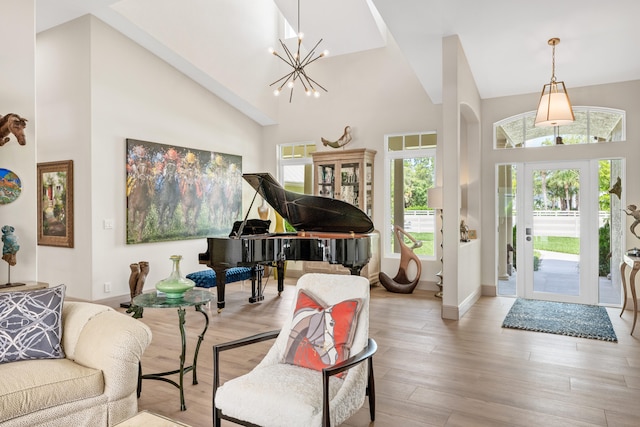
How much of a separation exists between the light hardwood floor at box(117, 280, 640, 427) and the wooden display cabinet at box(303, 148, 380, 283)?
1769 mm

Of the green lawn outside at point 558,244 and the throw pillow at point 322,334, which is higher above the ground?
the green lawn outside at point 558,244

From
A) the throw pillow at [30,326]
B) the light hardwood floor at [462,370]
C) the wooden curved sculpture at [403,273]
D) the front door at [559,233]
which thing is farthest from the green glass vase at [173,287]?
the front door at [559,233]

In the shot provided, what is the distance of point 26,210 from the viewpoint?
378cm

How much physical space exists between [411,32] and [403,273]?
365 centimetres

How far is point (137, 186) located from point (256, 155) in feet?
9.08

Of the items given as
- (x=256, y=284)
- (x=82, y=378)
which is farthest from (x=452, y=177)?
(x=82, y=378)

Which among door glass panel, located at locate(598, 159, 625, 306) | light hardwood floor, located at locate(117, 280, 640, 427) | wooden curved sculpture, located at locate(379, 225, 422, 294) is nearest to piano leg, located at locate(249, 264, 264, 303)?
light hardwood floor, located at locate(117, 280, 640, 427)

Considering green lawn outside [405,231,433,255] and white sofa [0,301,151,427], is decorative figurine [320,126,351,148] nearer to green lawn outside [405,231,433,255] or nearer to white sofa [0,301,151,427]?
green lawn outside [405,231,433,255]

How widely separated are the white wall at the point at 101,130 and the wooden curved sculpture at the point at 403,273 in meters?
3.42

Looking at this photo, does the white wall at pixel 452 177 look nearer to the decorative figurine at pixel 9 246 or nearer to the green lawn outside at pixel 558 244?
the green lawn outside at pixel 558 244

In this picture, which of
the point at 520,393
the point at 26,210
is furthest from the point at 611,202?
the point at 26,210

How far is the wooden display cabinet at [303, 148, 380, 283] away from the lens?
23.5 feet

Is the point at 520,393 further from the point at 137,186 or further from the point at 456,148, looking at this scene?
the point at 137,186

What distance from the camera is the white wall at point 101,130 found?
555 cm
